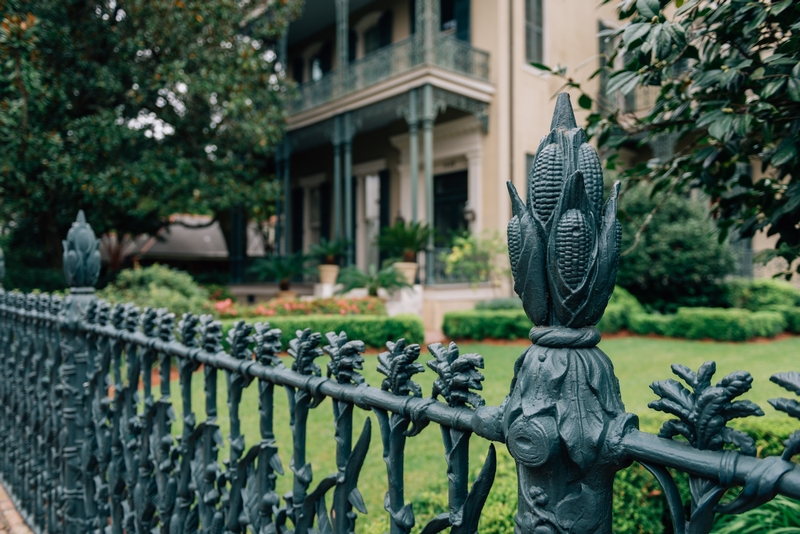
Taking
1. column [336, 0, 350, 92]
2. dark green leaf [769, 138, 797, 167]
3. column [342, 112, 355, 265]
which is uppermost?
column [336, 0, 350, 92]

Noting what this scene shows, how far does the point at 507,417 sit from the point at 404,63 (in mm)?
12411

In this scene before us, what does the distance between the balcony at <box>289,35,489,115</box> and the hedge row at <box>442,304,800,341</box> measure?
5.42m

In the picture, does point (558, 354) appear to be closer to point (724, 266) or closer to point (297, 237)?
point (724, 266)

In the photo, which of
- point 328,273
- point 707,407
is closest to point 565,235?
point 707,407

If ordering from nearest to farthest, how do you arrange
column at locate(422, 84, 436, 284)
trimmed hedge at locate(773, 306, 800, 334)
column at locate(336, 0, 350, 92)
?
trimmed hedge at locate(773, 306, 800, 334), column at locate(422, 84, 436, 284), column at locate(336, 0, 350, 92)

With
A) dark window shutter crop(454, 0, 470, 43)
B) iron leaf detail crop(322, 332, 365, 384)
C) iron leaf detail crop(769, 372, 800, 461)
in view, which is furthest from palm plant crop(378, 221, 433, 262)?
iron leaf detail crop(769, 372, 800, 461)

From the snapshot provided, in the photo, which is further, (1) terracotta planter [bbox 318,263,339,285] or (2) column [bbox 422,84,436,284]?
(1) terracotta planter [bbox 318,263,339,285]

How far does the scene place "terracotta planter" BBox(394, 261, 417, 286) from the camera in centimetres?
1088

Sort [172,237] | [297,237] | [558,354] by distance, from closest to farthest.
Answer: [558,354] → [297,237] → [172,237]

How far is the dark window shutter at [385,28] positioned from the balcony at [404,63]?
1.79 meters

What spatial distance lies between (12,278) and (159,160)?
4.77 metres

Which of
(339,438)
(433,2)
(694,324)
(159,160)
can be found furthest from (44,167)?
(694,324)

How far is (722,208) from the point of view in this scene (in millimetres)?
2377

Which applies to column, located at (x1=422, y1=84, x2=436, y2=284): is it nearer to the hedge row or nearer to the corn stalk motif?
the hedge row
